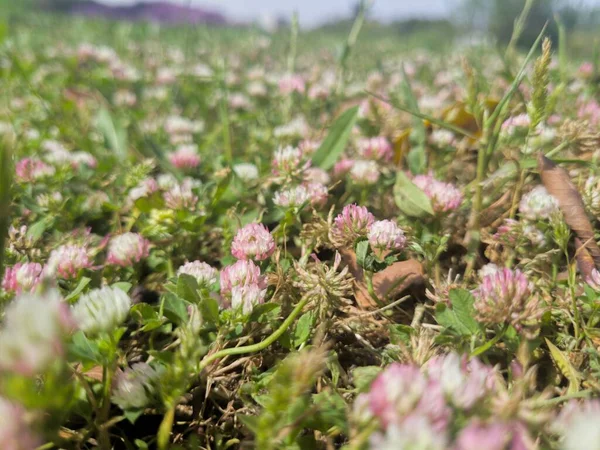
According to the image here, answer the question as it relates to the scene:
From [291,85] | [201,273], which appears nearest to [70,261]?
[201,273]

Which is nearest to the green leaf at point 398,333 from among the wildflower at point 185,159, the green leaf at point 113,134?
the wildflower at point 185,159

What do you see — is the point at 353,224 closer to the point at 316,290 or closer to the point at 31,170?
the point at 316,290

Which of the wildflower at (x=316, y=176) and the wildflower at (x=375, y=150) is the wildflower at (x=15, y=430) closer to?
the wildflower at (x=316, y=176)

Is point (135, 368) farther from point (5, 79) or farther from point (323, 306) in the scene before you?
point (5, 79)

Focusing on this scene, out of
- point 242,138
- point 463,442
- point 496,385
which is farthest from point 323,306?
point 242,138

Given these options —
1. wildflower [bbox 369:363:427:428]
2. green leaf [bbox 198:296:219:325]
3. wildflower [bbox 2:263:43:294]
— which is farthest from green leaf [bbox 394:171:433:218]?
wildflower [bbox 2:263:43:294]

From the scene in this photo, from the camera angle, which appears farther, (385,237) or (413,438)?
(385,237)
